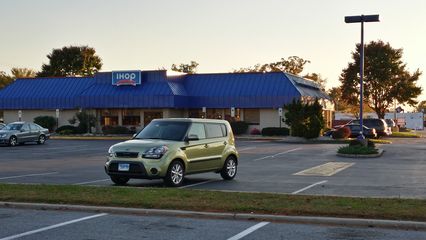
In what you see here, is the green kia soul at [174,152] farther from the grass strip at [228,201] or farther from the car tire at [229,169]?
the grass strip at [228,201]

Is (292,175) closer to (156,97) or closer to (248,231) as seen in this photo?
(248,231)

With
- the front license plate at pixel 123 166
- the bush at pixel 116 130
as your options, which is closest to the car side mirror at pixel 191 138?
the front license plate at pixel 123 166

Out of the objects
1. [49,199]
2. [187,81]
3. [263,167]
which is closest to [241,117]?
[187,81]

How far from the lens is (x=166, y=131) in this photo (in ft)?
50.6

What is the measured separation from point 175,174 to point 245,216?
5.11 metres

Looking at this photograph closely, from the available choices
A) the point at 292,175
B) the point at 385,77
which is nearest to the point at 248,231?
the point at 292,175

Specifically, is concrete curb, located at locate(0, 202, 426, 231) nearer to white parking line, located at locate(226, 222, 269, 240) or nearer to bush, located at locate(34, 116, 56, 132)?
white parking line, located at locate(226, 222, 269, 240)

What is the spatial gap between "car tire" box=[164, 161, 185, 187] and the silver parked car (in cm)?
2454

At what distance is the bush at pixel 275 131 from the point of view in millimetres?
50625

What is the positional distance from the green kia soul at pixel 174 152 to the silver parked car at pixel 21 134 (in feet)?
76.9

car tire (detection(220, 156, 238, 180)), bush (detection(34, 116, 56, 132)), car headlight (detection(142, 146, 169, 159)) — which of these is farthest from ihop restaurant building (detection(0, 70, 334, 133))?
car headlight (detection(142, 146, 169, 159))

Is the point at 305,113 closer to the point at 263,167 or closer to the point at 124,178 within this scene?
the point at 263,167

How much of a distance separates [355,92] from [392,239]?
63545 millimetres

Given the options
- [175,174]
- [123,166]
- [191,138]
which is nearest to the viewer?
[123,166]
